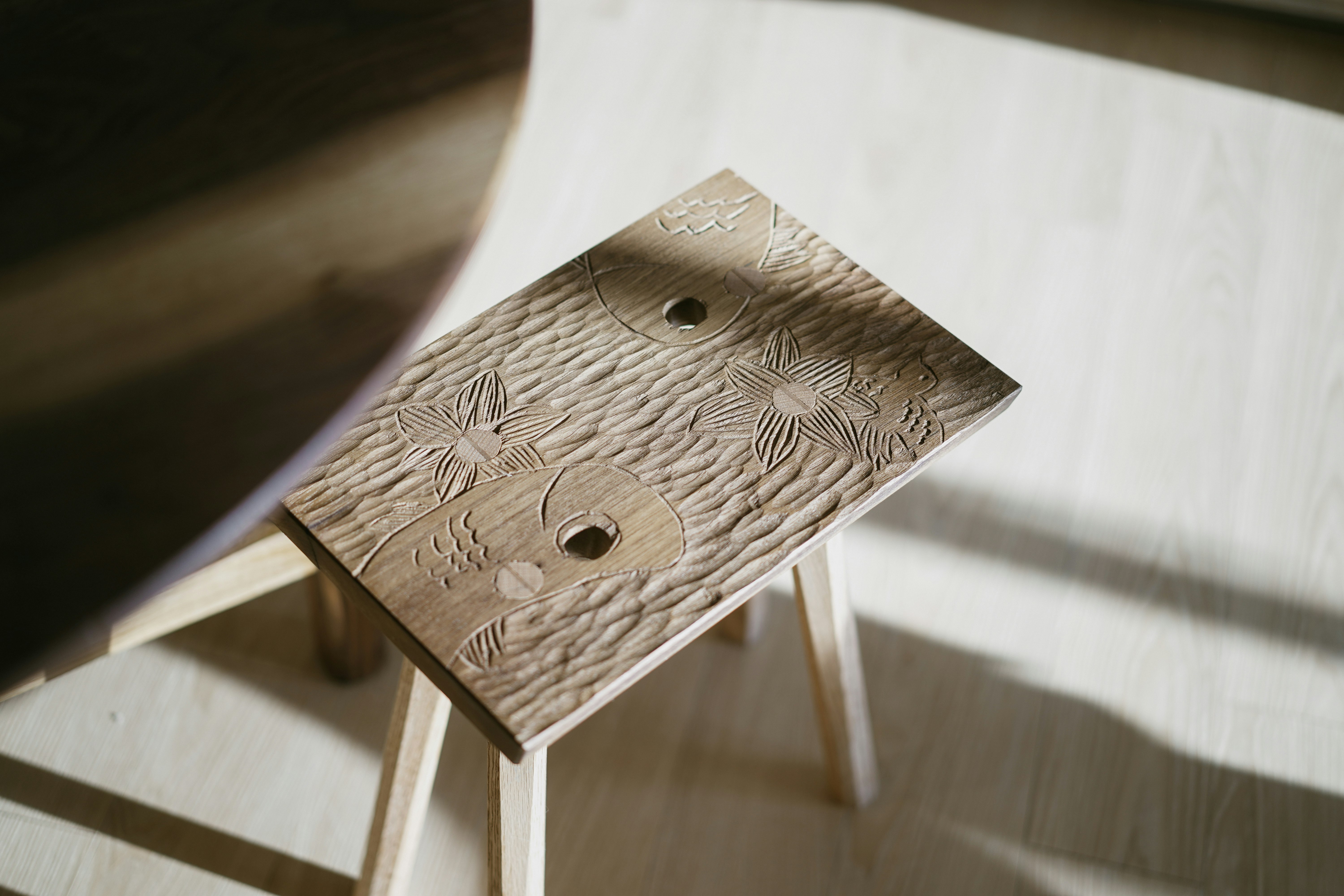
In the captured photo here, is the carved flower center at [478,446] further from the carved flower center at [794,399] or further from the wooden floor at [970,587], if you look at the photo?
the wooden floor at [970,587]

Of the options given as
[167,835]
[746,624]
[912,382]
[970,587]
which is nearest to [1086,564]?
[970,587]

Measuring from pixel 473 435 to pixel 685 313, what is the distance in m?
0.18

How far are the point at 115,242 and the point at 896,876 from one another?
2.76ft

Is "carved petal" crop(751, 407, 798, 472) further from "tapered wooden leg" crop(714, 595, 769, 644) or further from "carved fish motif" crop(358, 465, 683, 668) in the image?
"tapered wooden leg" crop(714, 595, 769, 644)

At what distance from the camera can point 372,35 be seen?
0.62 m

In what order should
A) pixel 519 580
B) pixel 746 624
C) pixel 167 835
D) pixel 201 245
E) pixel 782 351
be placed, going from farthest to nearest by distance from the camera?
pixel 746 624, pixel 167 835, pixel 782 351, pixel 519 580, pixel 201 245

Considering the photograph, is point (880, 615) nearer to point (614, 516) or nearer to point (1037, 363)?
point (1037, 363)

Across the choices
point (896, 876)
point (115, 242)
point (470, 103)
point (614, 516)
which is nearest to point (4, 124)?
Result: point (115, 242)

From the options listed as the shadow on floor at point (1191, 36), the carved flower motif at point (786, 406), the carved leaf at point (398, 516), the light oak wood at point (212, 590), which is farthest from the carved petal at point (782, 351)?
the shadow on floor at point (1191, 36)

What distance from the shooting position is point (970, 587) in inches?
48.5

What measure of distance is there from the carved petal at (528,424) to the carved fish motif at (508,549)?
27 mm

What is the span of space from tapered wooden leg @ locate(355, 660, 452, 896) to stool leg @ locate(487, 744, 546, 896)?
11 centimetres

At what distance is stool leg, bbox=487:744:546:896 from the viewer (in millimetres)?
686

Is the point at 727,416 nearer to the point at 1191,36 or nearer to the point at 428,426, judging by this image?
the point at 428,426
